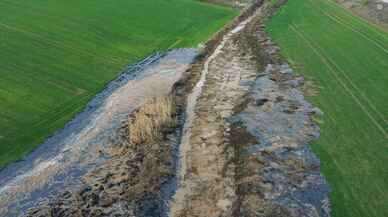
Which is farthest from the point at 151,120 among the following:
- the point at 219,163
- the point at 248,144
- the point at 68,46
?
the point at 68,46

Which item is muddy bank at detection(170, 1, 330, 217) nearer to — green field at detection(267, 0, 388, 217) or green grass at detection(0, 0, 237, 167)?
green field at detection(267, 0, 388, 217)

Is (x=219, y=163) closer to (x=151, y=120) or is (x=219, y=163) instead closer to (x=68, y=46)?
(x=151, y=120)

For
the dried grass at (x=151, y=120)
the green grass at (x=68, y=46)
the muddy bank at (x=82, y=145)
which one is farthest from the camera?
the green grass at (x=68, y=46)

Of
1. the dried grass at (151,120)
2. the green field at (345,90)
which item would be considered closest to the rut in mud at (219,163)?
the dried grass at (151,120)

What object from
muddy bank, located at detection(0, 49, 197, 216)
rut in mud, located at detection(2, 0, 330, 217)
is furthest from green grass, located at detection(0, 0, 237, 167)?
rut in mud, located at detection(2, 0, 330, 217)

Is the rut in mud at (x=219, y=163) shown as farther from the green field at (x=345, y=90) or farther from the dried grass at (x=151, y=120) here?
the green field at (x=345, y=90)

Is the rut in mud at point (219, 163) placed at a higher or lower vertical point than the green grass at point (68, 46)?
lower
